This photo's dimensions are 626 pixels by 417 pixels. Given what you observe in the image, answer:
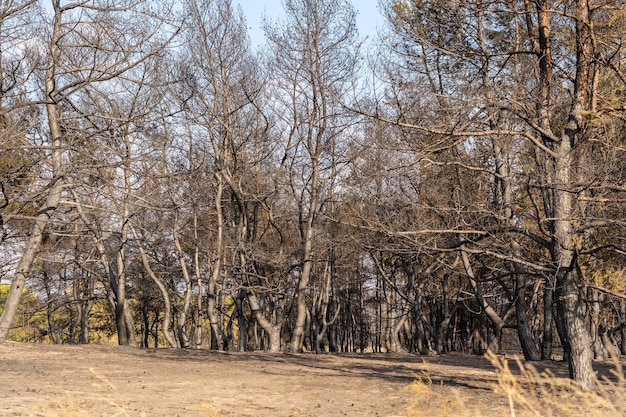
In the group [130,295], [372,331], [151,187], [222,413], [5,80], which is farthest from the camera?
[372,331]

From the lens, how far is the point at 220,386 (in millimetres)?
10273

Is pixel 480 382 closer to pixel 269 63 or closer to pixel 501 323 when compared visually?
pixel 501 323

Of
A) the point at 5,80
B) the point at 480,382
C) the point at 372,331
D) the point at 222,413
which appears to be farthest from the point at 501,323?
the point at 372,331

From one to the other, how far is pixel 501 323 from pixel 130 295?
21.3 meters

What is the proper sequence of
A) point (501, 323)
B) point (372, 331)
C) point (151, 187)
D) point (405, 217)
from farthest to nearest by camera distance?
point (372, 331) < point (151, 187) < point (501, 323) < point (405, 217)

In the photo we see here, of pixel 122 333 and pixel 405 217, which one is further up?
pixel 405 217

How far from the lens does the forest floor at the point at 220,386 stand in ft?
25.2

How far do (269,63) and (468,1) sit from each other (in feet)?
38.5

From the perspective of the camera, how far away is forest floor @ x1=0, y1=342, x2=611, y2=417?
7.67 meters

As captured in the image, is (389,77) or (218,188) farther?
(218,188)

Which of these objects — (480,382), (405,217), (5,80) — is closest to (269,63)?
(5,80)

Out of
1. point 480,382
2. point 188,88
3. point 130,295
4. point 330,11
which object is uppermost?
point 330,11

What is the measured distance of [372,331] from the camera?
155 feet

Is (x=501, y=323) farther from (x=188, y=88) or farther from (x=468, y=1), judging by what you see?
(x=188, y=88)
